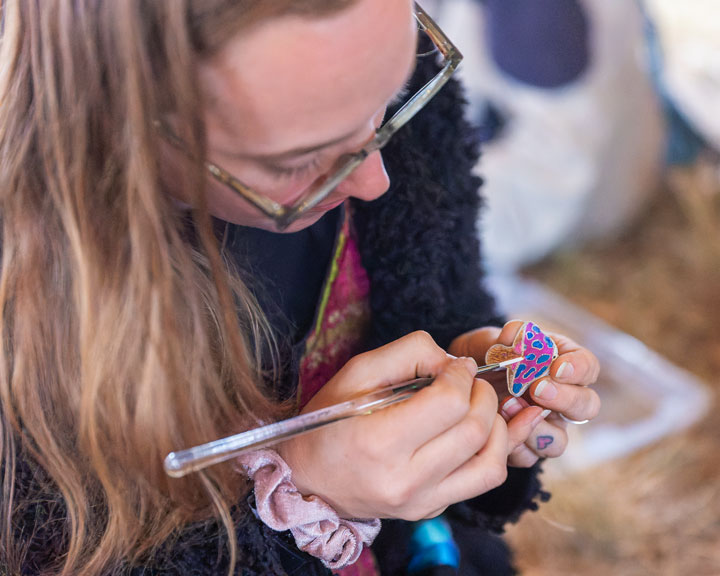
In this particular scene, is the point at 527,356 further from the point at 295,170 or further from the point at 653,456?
the point at 653,456

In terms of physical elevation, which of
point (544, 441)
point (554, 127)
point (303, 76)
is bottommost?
point (554, 127)

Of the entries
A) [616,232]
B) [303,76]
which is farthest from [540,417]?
[616,232]

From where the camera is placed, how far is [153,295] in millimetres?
510

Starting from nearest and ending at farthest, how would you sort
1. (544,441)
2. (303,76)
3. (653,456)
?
1. (303,76)
2. (544,441)
3. (653,456)

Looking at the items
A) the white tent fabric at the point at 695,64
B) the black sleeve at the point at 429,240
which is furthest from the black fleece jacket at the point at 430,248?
the white tent fabric at the point at 695,64

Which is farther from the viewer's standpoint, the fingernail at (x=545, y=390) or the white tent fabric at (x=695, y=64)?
the white tent fabric at (x=695, y=64)

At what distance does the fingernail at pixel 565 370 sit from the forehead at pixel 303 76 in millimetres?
273

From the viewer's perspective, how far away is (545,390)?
62cm

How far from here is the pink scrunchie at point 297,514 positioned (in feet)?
A: 1.87

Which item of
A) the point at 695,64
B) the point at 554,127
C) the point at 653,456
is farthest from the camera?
the point at 695,64

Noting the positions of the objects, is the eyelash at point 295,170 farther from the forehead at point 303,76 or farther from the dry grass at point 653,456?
the dry grass at point 653,456

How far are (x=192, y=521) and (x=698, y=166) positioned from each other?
1781mm

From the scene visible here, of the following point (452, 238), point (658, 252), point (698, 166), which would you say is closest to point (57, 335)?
point (452, 238)

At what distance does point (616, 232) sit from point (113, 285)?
172 cm
